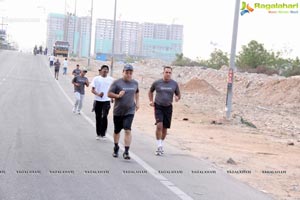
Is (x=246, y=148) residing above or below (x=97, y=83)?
below

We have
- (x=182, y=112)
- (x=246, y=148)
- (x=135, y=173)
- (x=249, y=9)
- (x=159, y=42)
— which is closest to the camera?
(x=135, y=173)

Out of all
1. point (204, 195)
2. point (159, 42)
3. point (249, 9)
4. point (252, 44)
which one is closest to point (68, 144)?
point (204, 195)

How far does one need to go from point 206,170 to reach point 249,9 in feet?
48.0

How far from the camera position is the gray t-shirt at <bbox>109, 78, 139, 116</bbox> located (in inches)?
454

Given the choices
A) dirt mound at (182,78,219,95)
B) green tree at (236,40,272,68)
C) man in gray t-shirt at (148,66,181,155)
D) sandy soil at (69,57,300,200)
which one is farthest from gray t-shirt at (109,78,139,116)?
green tree at (236,40,272,68)

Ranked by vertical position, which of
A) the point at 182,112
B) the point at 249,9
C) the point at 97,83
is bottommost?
the point at 182,112

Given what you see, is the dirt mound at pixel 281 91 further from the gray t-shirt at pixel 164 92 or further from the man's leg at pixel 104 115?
the gray t-shirt at pixel 164 92

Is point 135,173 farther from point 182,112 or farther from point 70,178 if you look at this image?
point 182,112

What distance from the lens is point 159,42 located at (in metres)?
182

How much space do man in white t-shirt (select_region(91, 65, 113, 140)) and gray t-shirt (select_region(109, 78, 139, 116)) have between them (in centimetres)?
273

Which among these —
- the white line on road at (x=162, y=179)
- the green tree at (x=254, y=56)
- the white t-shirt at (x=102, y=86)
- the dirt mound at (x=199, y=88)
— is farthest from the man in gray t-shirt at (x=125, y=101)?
the green tree at (x=254, y=56)

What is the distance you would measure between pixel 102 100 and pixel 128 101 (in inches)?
113

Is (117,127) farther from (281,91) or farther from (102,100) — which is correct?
(281,91)

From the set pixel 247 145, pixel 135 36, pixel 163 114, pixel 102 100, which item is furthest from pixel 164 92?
pixel 135 36
